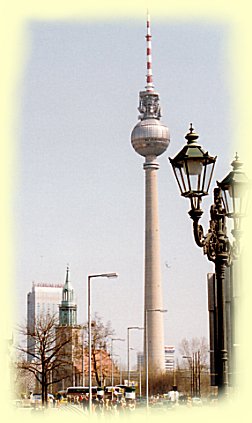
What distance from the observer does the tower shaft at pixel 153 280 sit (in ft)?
359

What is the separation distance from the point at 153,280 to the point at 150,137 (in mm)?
21434

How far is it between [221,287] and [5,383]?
120 inches

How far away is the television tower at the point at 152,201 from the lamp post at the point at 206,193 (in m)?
93.9

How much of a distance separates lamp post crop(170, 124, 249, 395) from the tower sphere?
11121 cm

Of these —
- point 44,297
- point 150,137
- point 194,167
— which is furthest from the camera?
point 44,297

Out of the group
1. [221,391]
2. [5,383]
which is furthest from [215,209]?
[5,383]

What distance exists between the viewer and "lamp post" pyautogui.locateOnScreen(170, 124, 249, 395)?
25.8 ft

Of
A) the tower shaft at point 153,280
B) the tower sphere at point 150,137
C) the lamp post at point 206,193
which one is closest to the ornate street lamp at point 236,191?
the lamp post at point 206,193

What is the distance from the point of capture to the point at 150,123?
399 feet

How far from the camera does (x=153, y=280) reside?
109688mm

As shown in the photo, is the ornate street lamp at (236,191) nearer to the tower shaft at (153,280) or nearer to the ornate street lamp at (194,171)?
the ornate street lamp at (194,171)

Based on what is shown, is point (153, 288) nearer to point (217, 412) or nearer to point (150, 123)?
point (150, 123)

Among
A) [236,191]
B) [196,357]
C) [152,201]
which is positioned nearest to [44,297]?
[152,201]

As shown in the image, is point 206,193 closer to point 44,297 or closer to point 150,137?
point 150,137
